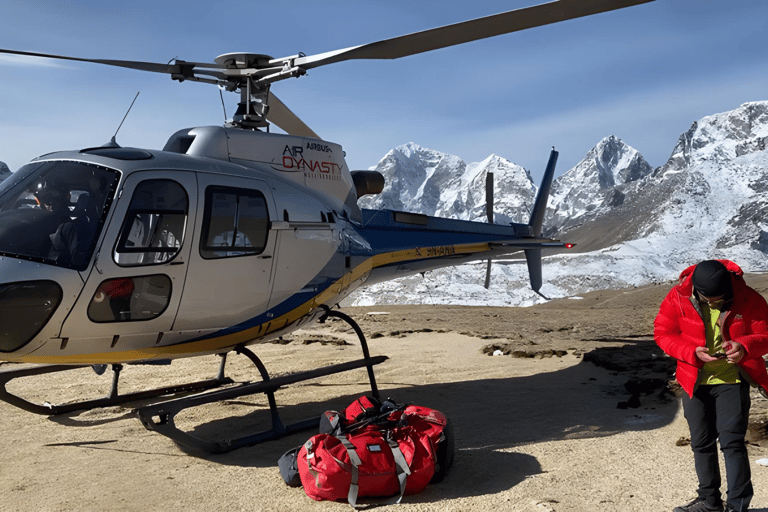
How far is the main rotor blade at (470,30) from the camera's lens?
4.45 m

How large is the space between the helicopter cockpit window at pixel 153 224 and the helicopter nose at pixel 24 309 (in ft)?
1.61

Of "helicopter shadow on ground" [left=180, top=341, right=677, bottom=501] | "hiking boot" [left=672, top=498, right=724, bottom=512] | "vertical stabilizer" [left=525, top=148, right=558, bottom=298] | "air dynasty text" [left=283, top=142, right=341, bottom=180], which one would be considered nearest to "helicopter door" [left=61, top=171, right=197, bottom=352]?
"helicopter shadow on ground" [left=180, top=341, right=677, bottom=501]

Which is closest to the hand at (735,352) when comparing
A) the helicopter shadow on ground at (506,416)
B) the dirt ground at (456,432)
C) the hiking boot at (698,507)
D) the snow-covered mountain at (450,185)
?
A: the hiking boot at (698,507)

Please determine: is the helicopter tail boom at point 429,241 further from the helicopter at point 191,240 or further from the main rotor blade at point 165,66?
the main rotor blade at point 165,66

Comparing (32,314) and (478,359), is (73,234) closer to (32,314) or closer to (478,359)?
(32,314)

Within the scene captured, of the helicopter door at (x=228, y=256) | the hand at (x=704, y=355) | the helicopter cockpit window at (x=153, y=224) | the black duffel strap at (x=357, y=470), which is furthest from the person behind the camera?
the helicopter door at (x=228, y=256)

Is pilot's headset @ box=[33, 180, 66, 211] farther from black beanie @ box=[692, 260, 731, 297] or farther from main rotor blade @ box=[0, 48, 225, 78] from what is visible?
black beanie @ box=[692, 260, 731, 297]

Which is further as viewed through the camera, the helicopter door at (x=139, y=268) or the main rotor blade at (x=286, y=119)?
the main rotor blade at (x=286, y=119)

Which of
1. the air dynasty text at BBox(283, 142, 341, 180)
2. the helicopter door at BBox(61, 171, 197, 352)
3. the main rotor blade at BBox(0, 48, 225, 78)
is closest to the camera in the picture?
the helicopter door at BBox(61, 171, 197, 352)

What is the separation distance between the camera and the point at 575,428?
530 centimetres

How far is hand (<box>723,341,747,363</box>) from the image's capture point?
3074 mm

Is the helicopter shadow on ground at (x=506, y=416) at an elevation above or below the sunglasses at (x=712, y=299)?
below

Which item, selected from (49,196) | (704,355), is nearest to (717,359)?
(704,355)

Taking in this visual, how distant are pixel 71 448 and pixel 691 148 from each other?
159916mm
